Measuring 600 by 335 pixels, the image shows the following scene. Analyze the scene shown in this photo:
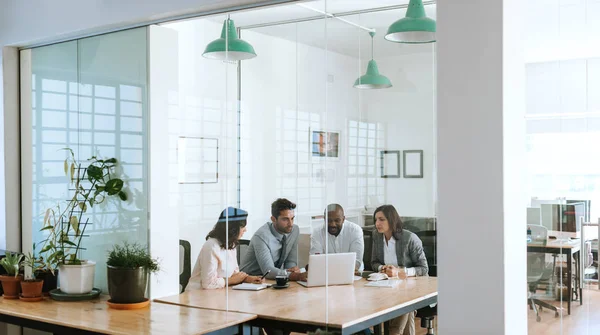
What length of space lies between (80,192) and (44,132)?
0.64m

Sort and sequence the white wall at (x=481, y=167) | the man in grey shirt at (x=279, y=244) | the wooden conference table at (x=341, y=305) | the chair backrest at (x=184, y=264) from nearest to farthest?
the white wall at (x=481, y=167) → the wooden conference table at (x=341, y=305) → the man in grey shirt at (x=279, y=244) → the chair backrest at (x=184, y=264)

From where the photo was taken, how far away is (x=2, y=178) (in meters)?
5.20

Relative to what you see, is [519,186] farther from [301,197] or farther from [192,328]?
[192,328]

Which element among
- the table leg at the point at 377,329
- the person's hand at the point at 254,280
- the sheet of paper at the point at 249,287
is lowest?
the table leg at the point at 377,329

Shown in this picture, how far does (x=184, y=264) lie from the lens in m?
4.52

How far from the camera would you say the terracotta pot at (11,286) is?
182 inches

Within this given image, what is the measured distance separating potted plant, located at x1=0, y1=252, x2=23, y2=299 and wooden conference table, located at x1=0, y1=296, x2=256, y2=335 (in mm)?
166

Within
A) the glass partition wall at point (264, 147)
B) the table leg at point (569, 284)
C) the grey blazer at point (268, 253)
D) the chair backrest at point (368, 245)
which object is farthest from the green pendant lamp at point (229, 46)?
the table leg at point (569, 284)

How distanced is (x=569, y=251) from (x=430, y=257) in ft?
2.22

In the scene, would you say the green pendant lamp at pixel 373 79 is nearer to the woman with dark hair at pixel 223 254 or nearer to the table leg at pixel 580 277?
the woman with dark hair at pixel 223 254

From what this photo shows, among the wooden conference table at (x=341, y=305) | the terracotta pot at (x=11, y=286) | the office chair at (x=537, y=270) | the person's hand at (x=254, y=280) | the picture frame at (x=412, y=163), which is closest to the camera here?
the office chair at (x=537, y=270)

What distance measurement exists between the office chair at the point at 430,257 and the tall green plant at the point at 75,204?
6.77 ft

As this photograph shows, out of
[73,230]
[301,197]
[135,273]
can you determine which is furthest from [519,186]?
[73,230]

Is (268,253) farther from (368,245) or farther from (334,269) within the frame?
(368,245)
